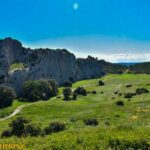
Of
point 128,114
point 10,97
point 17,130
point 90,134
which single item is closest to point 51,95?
point 10,97

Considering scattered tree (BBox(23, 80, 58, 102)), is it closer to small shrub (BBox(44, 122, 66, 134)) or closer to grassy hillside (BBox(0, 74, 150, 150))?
grassy hillside (BBox(0, 74, 150, 150))

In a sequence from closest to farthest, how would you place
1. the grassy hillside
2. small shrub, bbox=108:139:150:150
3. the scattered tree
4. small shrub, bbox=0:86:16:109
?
small shrub, bbox=108:139:150:150
the grassy hillside
small shrub, bbox=0:86:16:109
the scattered tree

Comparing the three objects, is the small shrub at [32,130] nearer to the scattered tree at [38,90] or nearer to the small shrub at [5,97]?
the small shrub at [5,97]

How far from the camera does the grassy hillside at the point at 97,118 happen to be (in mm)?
30078

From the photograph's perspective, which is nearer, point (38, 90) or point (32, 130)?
point (32, 130)

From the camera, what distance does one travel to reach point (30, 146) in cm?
3094

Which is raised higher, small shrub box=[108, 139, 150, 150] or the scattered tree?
small shrub box=[108, 139, 150, 150]

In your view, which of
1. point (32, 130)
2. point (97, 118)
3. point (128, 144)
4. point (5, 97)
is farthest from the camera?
point (5, 97)

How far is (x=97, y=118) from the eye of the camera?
8600 centimetres

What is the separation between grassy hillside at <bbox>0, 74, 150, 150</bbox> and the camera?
30078 mm

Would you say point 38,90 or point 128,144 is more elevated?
point 128,144

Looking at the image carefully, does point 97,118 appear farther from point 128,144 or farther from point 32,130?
point 128,144

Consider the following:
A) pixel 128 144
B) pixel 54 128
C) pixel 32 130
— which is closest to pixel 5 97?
pixel 32 130

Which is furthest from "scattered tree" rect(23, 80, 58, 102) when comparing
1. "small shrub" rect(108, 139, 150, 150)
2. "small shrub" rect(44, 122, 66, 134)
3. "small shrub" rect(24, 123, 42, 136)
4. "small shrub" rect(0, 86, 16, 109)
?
"small shrub" rect(108, 139, 150, 150)
